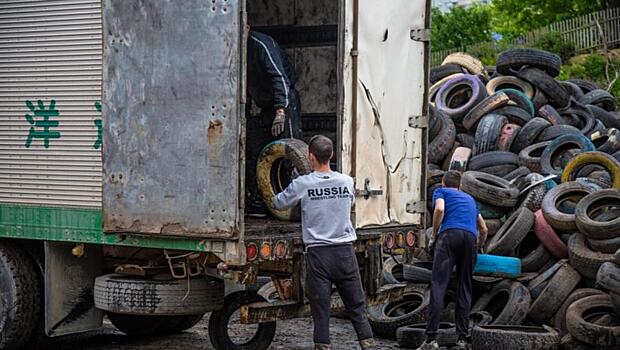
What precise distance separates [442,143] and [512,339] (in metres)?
5.03

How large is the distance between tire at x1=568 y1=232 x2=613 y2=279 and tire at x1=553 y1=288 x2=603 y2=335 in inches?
7.9

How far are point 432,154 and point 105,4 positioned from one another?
22.2ft

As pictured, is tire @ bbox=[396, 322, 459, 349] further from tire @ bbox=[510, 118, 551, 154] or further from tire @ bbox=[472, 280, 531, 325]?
tire @ bbox=[510, 118, 551, 154]

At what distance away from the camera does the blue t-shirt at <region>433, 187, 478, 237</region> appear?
9719 millimetres

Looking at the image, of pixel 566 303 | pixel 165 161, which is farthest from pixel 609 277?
pixel 165 161

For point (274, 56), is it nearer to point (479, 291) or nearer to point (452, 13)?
point (479, 291)

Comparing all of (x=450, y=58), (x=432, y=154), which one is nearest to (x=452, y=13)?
(x=450, y=58)

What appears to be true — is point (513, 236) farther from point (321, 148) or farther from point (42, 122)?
point (42, 122)

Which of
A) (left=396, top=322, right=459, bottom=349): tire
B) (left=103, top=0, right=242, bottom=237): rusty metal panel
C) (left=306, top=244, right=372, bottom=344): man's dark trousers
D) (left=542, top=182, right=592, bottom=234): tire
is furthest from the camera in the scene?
(left=542, top=182, right=592, bottom=234): tire

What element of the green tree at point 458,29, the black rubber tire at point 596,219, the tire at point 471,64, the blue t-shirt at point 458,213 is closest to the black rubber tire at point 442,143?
the tire at point 471,64

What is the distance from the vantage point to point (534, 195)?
480 inches

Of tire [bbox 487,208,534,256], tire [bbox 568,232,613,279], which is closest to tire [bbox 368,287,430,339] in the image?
tire [bbox 487,208,534,256]

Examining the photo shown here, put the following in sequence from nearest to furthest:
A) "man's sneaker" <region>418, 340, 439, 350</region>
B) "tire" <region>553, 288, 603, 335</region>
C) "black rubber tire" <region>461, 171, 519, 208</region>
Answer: "man's sneaker" <region>418, 340, 439, 350</region> < "tire" <region>553, 288, 603, 335</region> < "black rubber tire" <region>461, 171, 519, 208</region>

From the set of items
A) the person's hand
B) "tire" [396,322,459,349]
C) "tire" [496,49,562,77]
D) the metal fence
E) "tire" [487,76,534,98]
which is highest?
the metal fence
